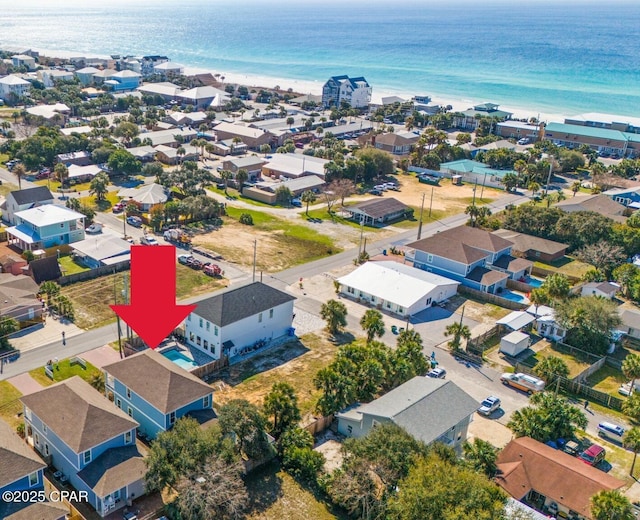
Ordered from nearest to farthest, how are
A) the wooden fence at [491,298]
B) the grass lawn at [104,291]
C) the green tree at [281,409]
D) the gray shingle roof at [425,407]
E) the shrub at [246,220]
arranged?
the gray shingle roof at [425,407]
the green tree at [281,409]
the grass lawn at [104,291]
the wooden fence at [491,298]
the shrub at [246,220]

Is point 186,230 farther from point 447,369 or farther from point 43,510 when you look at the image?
point 43,510

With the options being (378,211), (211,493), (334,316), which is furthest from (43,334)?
(378,211)

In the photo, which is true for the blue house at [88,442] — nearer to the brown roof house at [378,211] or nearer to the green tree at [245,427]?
the green tree at [245,427]

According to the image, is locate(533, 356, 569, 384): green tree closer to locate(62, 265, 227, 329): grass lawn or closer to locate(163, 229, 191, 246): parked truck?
locate(62, 265, 227, 329): grass lawn

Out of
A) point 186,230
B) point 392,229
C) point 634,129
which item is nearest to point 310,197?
point 392,229

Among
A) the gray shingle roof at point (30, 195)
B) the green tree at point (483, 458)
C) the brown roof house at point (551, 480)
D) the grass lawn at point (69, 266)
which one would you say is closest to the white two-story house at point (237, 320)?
the grass lawn at point (69, 266)

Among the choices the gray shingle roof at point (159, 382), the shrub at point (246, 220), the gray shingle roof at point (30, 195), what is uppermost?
the gray shingle roof at point (30, 195)

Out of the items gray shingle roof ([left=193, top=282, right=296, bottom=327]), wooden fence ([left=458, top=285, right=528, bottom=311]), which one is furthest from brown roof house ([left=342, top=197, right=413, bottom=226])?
gray shingle roof ([left=193, top=282, right=296, bottom=327])
